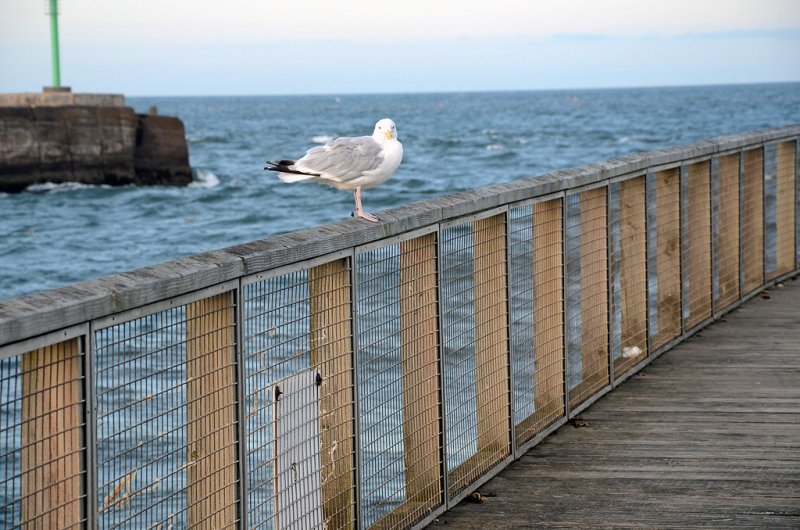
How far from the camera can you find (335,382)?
4.51m

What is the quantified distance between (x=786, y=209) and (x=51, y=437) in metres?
9.66

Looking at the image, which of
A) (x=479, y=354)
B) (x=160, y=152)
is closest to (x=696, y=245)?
(x=479, y=354)

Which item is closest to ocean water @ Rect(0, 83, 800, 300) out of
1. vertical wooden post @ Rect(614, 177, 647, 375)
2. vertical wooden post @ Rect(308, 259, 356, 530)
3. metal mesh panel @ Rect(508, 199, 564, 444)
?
vertical wooden post @ Rect(614, 177, 647, 375)

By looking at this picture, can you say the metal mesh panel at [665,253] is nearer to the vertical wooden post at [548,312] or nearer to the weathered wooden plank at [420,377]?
the vertical wooden post at [548,312]

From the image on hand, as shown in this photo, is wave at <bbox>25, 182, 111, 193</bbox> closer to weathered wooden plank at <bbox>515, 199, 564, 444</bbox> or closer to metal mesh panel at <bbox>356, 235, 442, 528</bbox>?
weathered wooden plank at <bbox>515, 199, 564, 444</bbox>

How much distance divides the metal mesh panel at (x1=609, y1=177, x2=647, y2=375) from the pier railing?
2 centimetres

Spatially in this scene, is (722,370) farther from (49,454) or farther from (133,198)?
(133,198)

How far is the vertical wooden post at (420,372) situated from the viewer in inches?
199

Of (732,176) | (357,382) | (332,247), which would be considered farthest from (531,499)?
(732,176)

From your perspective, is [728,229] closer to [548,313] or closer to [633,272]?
[633,272]

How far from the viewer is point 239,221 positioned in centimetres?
3994

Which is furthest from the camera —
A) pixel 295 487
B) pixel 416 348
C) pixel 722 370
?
pixel 722 370

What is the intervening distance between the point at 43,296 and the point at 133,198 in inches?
1841

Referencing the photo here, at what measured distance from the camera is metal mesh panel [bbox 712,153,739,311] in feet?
31.8
